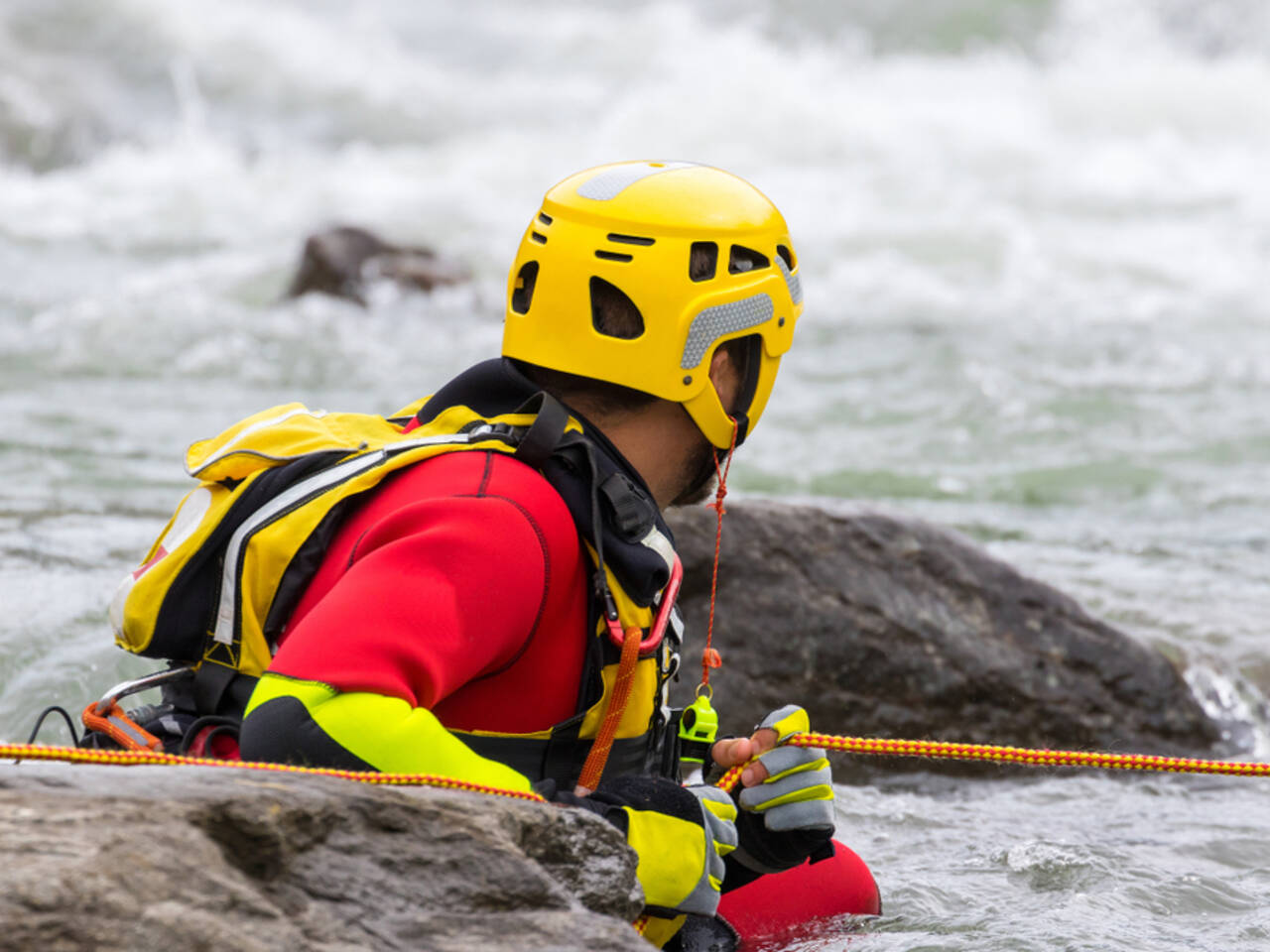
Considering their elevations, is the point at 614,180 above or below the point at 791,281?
above

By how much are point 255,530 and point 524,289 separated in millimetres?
687

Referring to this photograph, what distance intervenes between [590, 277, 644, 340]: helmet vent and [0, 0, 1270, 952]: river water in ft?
4.61

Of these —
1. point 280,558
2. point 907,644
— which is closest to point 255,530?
point 280,558

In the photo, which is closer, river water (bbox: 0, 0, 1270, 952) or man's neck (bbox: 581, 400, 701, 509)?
man's neck (bbox: 581, 400, 701, 509)

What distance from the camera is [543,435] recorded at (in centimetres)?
235

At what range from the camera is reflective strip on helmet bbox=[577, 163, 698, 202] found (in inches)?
103

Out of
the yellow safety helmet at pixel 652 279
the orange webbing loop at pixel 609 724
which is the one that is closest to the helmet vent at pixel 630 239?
the yellow safety helmet at pixel 652 279

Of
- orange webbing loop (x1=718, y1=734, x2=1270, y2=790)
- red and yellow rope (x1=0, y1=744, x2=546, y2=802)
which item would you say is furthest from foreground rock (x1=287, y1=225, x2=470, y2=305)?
red and yellow rope (x1=0, y1=744, x2=546, y2=802)

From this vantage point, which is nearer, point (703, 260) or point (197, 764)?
point (197, 764)

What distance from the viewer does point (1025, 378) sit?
38.8 feet

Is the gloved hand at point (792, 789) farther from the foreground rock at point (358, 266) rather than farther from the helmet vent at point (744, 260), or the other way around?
the foreground rock at point (358, 266)

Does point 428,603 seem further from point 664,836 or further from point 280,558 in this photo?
point 664,836

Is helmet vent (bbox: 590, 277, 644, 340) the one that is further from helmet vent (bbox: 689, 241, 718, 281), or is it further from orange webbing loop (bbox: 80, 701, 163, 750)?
orange webbing loop (bbox: 80, 701, 163, 750)

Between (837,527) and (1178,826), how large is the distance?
152 cm
